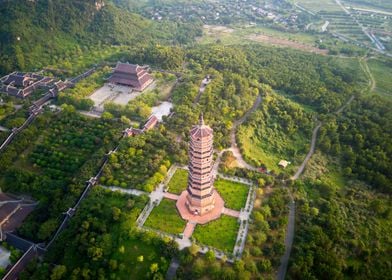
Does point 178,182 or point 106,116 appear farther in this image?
point 106,116

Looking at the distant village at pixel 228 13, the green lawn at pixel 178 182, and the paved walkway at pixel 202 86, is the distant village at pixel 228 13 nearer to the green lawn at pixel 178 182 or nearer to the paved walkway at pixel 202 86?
the paved walkway at pixel 202 86

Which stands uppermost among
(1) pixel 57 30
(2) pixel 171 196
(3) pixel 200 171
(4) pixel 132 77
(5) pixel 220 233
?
(3) pixel 200 171

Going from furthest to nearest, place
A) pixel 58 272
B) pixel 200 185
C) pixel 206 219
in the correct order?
pixel 206 219, pixel 200 185, pixel 58 272

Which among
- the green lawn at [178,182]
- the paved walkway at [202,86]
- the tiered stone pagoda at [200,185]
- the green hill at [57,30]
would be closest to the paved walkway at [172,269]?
the tiered stone pagoda at [200,185]

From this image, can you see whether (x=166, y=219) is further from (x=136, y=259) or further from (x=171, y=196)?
(x=136, y=259)

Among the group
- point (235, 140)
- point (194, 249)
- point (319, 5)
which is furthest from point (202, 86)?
point (319, 5)

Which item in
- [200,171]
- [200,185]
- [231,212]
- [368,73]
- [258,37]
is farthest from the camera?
[258,37]

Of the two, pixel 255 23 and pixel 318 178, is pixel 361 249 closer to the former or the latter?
pixel 318 178
